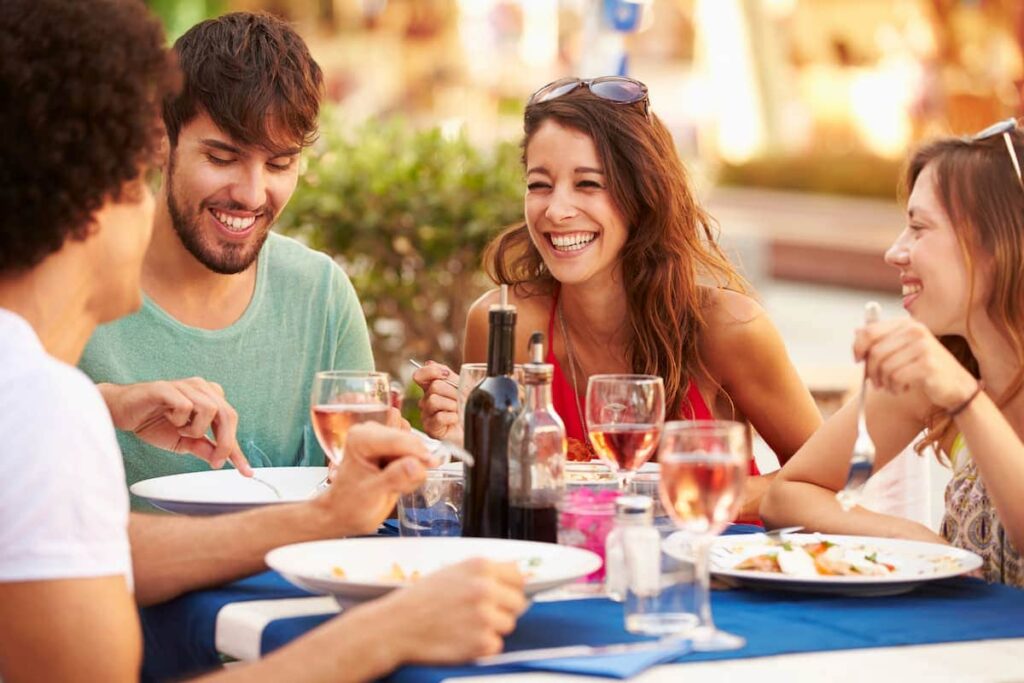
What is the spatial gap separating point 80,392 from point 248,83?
1614 mm

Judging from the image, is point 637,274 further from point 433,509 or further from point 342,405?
point 342,405

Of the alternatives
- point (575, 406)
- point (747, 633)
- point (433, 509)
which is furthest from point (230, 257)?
point (747, 633)

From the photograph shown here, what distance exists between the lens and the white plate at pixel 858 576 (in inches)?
86.9

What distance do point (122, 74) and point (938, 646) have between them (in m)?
1.27

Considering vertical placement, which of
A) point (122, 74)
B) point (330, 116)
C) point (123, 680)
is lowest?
A: point (123, 680)

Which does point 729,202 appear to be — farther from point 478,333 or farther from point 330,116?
point 478,333

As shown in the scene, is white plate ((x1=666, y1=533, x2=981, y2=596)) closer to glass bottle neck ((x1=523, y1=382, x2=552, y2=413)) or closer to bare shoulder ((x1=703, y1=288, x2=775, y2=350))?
glass bottle neck ((x1=523, y1=382, x2=552, y2=413))

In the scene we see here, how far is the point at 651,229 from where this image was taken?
375cm

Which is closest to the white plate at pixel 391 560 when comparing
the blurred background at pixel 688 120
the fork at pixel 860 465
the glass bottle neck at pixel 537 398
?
the glass bottle neck at pixel 537 398

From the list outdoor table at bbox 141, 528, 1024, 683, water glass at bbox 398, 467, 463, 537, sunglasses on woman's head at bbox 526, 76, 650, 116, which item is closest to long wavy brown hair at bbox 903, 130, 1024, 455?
outdoor table at bbox 141, 528, 1024, 683

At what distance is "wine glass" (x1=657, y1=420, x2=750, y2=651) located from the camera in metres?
1.97

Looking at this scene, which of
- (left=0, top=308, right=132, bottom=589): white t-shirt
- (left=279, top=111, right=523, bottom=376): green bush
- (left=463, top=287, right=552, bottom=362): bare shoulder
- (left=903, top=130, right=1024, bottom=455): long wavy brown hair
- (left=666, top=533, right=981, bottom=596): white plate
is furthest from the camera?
(left=279, top=111, right=523, bottom=376): green bush

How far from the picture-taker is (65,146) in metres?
1.91

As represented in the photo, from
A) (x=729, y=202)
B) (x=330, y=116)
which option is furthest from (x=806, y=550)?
(x=729, y=202)
